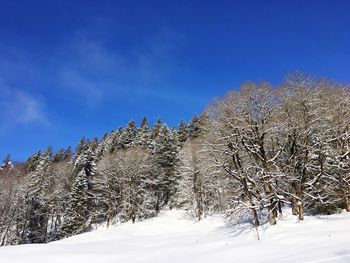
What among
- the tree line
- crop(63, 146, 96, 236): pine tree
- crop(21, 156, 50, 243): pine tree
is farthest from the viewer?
crop(21, 156, 50, 243): pine tree

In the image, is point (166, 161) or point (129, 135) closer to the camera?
point (166, 161)

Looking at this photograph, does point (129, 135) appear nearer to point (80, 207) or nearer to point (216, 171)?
point (80, 207)

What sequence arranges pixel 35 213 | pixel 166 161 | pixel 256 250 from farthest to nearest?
pixel 35 213 → pixel 166 161 → pixel 256 250

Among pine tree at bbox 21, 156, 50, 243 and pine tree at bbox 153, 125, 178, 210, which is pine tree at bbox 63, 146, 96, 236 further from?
pine tree at bbox 153, 125, 178, 210

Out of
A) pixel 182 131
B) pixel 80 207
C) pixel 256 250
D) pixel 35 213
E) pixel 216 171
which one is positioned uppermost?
pixel 182 131

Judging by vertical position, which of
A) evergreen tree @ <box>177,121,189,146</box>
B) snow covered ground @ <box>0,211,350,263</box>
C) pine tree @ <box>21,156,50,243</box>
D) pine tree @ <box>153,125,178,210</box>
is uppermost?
evergreen tree @ <box>177,121,189,146</box>

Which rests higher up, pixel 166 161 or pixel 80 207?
pixel 166 161

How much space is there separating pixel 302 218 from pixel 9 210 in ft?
145

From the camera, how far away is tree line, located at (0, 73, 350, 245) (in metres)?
24.1

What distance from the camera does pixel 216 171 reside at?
82.1ft

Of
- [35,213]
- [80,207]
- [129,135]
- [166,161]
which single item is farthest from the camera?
[129,135]

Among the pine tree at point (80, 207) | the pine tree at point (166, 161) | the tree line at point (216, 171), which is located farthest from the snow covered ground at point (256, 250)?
the pine tree at point (166, 161)

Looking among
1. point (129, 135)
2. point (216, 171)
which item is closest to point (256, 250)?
point (216, 171)

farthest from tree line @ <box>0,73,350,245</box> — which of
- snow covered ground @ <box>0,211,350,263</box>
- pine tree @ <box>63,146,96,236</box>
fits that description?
snow covered ground @ <box>0,211,350,263</box>
